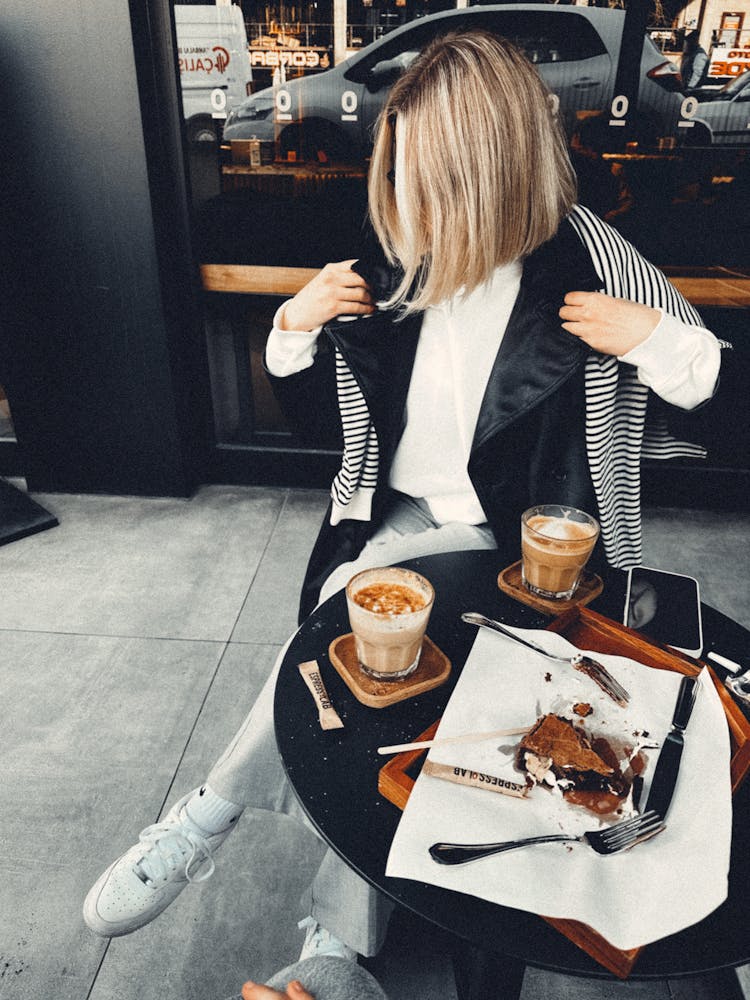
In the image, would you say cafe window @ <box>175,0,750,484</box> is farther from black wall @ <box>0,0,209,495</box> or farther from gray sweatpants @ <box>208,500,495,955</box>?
gray sweatpants @ <box>208,500,495,955</box>

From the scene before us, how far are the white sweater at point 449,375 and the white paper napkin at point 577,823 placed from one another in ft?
2.16

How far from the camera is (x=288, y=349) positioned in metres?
1.42

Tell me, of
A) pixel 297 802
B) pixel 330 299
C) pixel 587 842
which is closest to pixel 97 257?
pixel 330 299

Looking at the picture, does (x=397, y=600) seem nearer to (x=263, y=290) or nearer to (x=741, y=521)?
(x=263, y=290)

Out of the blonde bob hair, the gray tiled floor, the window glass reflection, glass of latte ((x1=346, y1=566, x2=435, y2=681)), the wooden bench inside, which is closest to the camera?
glass of latte ((x1=346, y1=566, x2=435, y2=681))

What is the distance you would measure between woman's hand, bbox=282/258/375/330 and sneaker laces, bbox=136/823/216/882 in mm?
1010

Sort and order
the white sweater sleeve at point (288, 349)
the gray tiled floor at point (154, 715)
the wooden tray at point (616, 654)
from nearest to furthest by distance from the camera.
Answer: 1. the wooden tray at point (616, 654)
2. the gray tiled floor at point (154, 715)
3. the white sweater sleeve at point (288, 349)

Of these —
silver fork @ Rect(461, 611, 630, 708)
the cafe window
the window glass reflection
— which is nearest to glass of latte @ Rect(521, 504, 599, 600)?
silver fork @ Rect(461, 611, 630, 708)

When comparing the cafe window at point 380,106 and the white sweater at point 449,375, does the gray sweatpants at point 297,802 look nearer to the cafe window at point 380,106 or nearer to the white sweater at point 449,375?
the white sweater at point 449,375

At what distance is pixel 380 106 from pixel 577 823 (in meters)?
2.46

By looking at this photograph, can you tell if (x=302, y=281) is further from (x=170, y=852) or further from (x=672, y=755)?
(x=672, y=755)

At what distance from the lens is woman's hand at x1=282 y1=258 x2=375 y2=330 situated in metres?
1.36

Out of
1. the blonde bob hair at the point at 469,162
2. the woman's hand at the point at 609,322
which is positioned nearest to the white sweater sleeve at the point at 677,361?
the woman's hand at the point at 609,322

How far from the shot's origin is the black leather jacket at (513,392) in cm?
132
